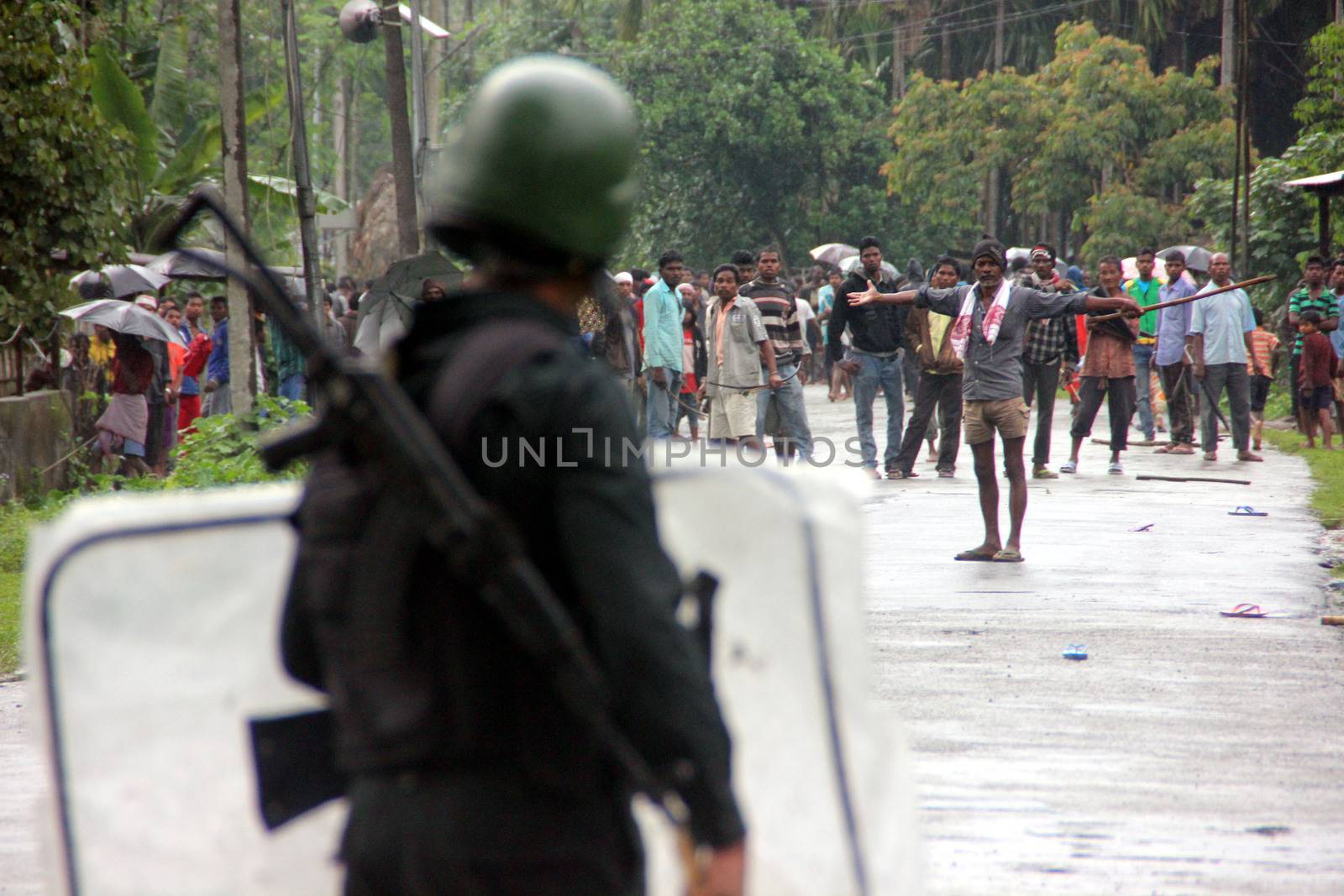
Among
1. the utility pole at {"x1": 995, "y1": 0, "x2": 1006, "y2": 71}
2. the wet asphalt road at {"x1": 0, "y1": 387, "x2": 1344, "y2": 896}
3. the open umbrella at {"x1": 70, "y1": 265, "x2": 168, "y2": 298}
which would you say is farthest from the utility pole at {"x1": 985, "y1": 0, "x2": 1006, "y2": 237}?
the wet asphalt road at {"x1": 0, "y1": 387, "x2": 1344, "y2": 896}

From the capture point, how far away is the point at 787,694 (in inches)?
98.4

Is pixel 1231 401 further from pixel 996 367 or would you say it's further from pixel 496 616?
pixel 496 616

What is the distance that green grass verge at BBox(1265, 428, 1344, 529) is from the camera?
39.1 ft

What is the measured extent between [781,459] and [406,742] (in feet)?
42.6

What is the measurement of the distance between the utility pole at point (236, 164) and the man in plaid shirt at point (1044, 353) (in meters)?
6.39

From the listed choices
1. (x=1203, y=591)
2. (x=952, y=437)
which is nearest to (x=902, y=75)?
(x=952, y=437)

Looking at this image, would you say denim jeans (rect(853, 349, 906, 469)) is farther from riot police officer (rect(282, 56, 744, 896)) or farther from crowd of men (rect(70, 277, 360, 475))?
riot police officer (rect(282, 56, 744, 896))

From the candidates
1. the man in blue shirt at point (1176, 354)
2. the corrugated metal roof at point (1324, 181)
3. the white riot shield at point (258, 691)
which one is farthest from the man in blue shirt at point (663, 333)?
the white riot shield at point (258, 691)

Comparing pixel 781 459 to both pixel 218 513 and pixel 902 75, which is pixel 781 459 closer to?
pixel 218 513

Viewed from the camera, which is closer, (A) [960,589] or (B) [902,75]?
(A) [960,589]

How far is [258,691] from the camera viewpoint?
2471 mm

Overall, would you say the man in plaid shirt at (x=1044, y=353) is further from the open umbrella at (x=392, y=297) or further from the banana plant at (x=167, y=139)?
the banana plant at (x=167, y=139)

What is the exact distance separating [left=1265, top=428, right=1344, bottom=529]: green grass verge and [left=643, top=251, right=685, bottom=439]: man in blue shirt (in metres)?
5.57

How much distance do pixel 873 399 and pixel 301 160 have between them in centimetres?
534
